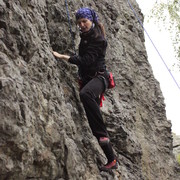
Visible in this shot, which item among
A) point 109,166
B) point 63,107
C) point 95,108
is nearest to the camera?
point 63,107

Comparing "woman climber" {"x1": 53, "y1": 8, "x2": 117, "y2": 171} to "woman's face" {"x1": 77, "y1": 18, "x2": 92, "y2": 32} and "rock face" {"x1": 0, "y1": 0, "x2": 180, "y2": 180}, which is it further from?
"rock face" {"x1": 0, "y1": 0, "x2": 180, "y2": 180}

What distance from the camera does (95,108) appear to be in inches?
233

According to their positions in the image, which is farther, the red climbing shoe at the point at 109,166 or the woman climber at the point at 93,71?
the red climbing shoe at the point at 109,166

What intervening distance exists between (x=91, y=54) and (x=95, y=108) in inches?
38.5

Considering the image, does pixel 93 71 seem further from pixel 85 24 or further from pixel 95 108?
pixel 85 24

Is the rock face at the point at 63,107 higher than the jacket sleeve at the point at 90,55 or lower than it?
lower

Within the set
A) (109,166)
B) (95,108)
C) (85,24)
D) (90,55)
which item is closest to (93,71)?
(90,55)

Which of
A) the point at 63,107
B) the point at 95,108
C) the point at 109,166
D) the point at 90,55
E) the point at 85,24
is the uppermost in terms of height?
the point at 85,24

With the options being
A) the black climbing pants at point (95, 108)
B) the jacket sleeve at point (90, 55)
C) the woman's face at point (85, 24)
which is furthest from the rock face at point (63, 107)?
the woman's face at point (85, 24)

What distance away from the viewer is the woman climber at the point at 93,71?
587 cm

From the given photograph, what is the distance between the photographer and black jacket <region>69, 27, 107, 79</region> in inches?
232

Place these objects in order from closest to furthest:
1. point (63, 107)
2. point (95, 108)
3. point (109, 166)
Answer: point (63, 107) → point (95, 108) → point (109, 166)

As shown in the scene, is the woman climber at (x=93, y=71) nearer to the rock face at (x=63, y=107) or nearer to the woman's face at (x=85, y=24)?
the woman's face at (x=85, y=24)

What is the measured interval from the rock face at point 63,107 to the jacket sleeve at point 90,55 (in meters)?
0.43
